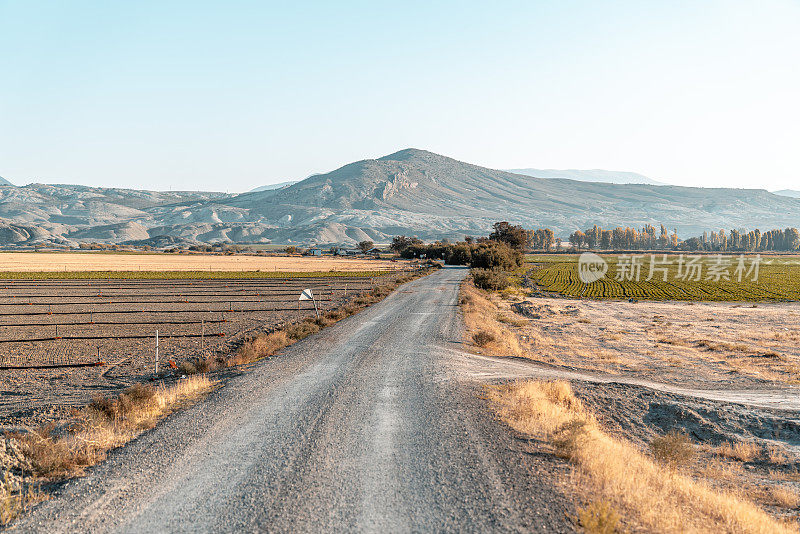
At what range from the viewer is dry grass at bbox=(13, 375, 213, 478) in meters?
9.55

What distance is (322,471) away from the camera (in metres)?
9.51

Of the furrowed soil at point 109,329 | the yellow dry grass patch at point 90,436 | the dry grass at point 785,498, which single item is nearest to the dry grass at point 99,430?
the yellow dry grass patch at point 90,436

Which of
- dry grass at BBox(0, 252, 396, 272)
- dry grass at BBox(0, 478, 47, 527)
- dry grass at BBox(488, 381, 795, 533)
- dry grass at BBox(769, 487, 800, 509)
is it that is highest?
dry grass at BBox(488, 381, 795, 533)

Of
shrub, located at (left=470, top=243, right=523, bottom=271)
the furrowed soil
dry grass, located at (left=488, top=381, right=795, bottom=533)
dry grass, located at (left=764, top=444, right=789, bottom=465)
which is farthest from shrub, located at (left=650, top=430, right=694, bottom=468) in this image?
shrub, located at (left=470, top=243, right=523, bottom=271)

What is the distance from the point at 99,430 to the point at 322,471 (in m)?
6.07

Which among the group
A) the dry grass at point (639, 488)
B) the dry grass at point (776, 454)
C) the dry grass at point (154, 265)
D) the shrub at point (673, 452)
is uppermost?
the dry grass at point (639, 488)

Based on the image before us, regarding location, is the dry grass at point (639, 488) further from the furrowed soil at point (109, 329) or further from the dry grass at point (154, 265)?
the dry grass at point (154, 265)

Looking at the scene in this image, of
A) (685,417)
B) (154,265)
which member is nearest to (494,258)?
(154,265)

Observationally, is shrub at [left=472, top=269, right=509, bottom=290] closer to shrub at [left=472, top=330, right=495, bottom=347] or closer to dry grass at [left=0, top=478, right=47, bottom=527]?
shrub at [left=472, top=330, right=495, bottom=347]

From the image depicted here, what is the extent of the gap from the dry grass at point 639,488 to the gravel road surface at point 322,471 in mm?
731

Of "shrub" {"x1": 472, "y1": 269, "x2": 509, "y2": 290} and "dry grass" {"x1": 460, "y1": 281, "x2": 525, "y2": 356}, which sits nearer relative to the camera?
"dry grass" {"x1": 460, "y1": 281, "x2": 525, "y2": 356}

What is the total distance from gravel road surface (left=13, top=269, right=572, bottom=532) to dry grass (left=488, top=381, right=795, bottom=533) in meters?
0.73

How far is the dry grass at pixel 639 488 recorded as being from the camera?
810cm

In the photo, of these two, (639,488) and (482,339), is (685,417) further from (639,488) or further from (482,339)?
(482,339)
